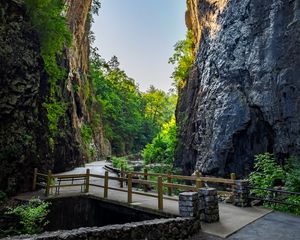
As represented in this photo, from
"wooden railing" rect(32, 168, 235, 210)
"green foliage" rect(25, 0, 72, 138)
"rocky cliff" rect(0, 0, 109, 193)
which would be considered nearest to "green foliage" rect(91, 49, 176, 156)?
"green foliage" rect(25, 0, 72, 138)

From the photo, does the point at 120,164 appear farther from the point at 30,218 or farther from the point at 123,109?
the point at 123,109

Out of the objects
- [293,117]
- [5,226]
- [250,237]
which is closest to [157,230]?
[250,237]

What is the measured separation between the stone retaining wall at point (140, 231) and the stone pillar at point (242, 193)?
303 cm

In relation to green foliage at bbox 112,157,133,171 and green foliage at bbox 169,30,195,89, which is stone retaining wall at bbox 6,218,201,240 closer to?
green foliage at bbox 112,157,133,171

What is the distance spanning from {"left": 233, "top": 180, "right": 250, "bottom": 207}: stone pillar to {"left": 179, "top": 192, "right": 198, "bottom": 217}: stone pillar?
9.03ft

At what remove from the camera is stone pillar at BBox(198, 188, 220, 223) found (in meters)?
7.67

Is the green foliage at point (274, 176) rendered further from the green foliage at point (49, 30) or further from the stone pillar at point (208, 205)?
the green foliage at point (49, 30)

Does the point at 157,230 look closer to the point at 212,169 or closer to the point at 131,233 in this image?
the point at 131,233

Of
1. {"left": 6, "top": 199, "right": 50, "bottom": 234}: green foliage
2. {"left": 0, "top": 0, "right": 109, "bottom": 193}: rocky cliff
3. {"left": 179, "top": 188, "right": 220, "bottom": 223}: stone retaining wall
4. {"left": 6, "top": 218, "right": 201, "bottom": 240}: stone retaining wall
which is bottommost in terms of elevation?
{"left": 6, "top": 199, "right": 50, "bottom": 234}: green foliage

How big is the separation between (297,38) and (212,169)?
897cm

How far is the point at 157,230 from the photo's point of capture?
21.6ft

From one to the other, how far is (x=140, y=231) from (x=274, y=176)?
849 centimetres

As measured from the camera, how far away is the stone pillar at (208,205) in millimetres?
7672

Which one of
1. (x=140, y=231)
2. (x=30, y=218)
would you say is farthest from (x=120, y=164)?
(x=140, y=231)
